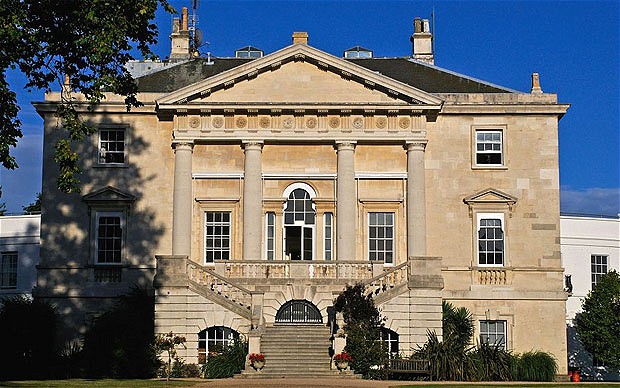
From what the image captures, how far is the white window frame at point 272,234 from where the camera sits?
41438 millimetres

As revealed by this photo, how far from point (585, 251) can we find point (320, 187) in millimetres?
15391

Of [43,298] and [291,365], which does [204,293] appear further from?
[43,298]

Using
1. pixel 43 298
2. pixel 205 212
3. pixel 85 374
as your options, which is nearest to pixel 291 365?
pixel 85 374

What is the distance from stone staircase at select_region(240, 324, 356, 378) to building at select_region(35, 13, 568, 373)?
180 inches

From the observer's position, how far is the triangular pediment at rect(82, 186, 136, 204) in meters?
41.5

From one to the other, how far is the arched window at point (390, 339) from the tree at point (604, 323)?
410 inches

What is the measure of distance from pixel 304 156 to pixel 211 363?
34.1 ft

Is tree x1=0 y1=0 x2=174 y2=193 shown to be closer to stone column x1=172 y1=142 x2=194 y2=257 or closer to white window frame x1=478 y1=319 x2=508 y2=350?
stone column x1=172 y1=142 x2=194 y2=257

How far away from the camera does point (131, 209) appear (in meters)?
41.6

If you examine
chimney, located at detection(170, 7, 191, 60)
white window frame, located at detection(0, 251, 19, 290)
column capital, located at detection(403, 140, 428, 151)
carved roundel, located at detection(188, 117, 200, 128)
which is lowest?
white window frame, located at detection(0, 251, 19, 290)

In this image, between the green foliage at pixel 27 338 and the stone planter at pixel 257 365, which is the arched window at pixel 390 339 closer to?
the stone planter at pixel 257 365

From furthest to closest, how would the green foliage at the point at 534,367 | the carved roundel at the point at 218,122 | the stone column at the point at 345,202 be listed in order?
1. the carved roundel at the point at 218,122
2. the stone column at the point at 345,202
3. the green foliage at the point at 534,367

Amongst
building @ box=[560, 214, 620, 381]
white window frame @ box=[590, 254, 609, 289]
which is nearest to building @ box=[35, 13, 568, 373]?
building @ box=[560, 214, 620, 381]

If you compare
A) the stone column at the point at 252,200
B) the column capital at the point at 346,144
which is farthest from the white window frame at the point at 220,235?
the column capital at the point at 346,144
